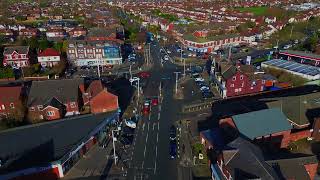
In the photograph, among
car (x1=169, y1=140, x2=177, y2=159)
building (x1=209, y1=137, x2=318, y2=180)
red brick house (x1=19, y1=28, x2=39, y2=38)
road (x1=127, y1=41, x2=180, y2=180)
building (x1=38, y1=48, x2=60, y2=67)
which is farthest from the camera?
red brick house (x1=19, y1=28, x2=39, y2=38)

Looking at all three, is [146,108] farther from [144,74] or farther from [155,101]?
[144,74]

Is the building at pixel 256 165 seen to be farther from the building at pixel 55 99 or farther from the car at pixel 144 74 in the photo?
the car at pixel 144 74

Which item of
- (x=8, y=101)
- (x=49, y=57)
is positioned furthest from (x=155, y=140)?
(x=49, y=57)

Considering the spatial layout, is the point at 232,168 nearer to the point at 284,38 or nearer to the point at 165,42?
the point at 165,42

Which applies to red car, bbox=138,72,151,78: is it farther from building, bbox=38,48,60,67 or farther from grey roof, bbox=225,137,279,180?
grey roof, bbox=225,137,279,180

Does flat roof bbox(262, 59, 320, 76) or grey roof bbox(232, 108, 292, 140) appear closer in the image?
grey roof bbox(232, 108, 292, 140)

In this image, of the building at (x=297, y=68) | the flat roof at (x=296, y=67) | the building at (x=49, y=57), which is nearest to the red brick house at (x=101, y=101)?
the building at (x=49, y=57)

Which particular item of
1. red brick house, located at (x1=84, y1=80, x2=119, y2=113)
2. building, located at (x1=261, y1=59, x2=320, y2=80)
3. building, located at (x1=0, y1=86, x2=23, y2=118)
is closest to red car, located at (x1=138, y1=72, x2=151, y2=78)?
red brick house, located at (x1=84, y1=80, x2=119, y2=113)
